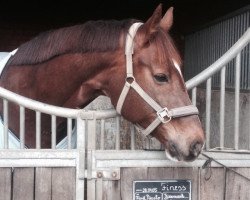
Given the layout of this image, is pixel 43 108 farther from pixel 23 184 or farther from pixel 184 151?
pixel 184 151

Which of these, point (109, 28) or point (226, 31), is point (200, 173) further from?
point (226, 31)

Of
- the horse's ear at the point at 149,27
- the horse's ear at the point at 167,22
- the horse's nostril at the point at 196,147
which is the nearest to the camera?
the horse's nostril at the point at 196,147

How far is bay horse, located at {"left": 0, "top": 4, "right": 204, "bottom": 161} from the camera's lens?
1.59 metres

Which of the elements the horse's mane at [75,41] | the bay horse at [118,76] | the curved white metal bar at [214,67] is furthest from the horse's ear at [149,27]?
the curved white metal bar at [214,67]

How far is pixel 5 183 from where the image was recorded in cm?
160

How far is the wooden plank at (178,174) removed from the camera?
1.68m

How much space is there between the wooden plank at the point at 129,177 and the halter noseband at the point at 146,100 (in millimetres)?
145

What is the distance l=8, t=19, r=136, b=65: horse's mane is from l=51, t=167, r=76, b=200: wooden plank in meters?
0.53

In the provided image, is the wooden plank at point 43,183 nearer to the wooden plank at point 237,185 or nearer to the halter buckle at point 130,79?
the halter buckle at point 130,79

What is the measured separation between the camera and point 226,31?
3156 mm

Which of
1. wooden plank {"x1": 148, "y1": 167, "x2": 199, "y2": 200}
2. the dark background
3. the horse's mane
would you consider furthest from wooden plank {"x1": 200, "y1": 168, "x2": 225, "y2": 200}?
the dark background

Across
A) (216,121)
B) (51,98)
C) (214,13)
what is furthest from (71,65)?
(214,13)

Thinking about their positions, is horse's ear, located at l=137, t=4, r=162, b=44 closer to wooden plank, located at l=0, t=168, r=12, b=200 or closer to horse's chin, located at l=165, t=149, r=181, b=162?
horse's chin, located at l=165, t=149, r=181, b=162

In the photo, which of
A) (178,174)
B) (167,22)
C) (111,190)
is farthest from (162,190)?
(167,22)
